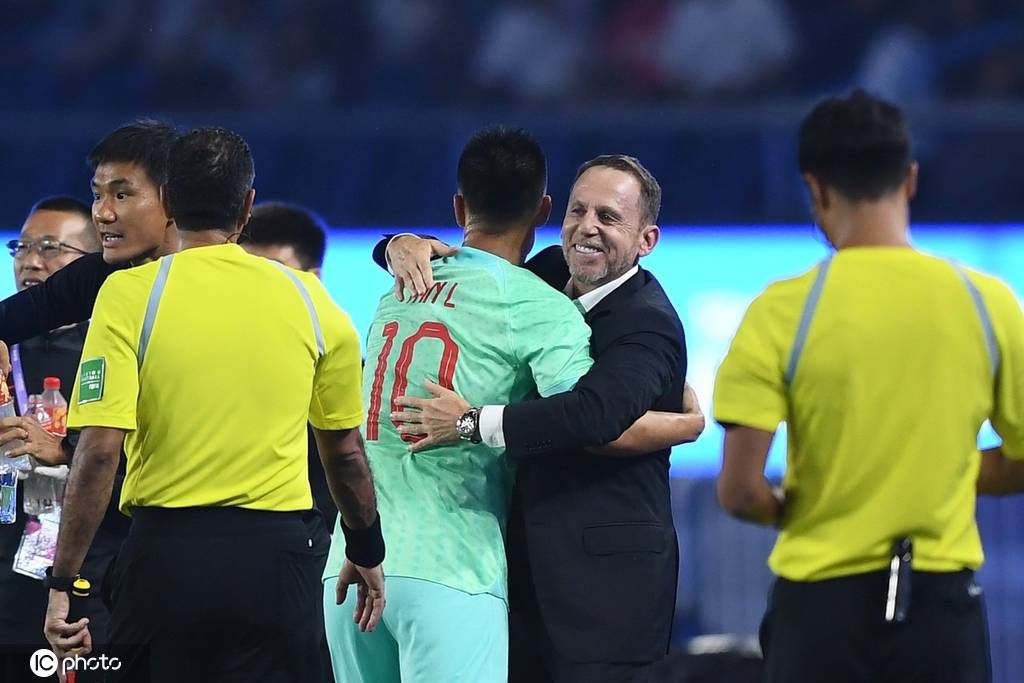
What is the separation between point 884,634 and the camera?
2387 millimetres

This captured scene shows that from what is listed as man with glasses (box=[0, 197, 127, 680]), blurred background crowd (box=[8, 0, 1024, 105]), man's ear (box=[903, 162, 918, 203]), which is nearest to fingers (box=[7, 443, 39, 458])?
man with glasses (box=[0, 197, 127, 680])

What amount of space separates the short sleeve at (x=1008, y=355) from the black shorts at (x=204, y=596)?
4.46 feet

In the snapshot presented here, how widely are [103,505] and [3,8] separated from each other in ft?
25.7

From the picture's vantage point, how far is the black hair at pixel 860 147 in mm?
2438

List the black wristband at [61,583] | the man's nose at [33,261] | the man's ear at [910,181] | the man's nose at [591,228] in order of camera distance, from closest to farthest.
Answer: the man's ear at [910,181]
the black wristband at [61,583]
the man's nose at [591,228]
the man's nose at [33,261]

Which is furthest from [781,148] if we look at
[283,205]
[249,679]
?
[249,679]

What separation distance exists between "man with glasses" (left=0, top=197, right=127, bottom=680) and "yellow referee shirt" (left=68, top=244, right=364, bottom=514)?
0.86 meters

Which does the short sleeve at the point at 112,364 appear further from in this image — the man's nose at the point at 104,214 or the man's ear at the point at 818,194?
the man's ear at the point at 818,194

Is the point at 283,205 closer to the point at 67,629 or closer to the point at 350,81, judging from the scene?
the point at 67,629

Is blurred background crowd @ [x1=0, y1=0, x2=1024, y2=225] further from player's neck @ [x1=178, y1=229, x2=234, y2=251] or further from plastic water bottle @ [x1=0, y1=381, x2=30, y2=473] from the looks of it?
player's neck @ [x1=178, y1=229, x2=234, y2=251]

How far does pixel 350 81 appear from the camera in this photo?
968 centimetres

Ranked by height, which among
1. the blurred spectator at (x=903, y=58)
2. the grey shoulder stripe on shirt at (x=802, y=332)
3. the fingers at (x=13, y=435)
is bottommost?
the fingers at (x=13, y=435)

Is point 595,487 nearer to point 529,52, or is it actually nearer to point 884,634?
point 884,634

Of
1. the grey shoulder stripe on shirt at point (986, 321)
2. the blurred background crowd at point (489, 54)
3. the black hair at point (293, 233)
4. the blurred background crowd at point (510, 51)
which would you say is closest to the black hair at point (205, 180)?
the grey shoulder stripe on shirt at point (986, 321)
